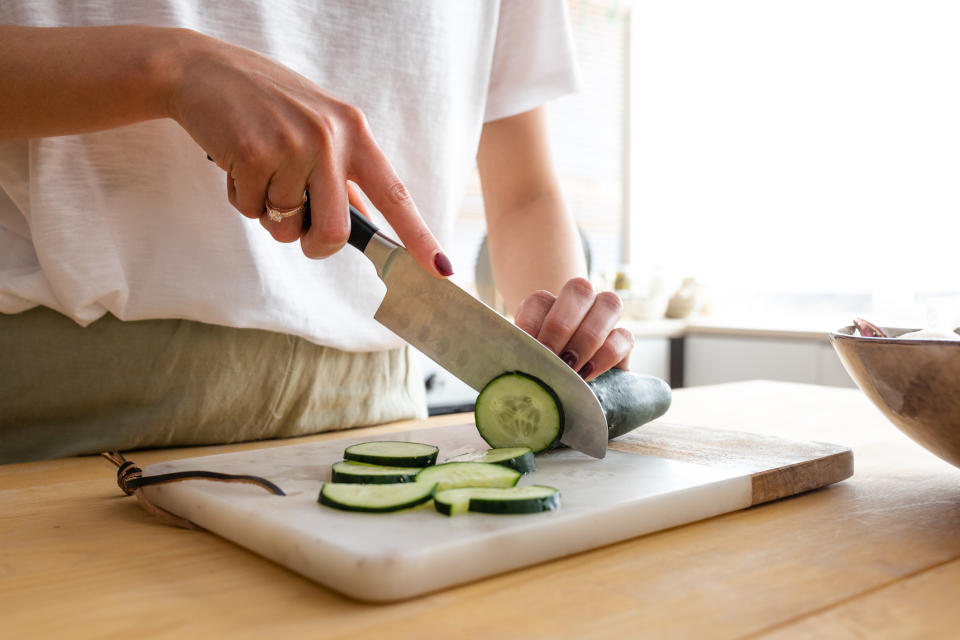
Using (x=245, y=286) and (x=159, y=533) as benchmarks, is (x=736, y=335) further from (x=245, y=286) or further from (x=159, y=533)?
(x=159, y=533)

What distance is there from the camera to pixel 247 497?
0.78m

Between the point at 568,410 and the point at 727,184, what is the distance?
13.4ft

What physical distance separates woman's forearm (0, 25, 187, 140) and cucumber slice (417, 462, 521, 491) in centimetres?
48

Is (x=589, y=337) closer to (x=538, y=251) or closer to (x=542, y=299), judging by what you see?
(x=542, y=299)

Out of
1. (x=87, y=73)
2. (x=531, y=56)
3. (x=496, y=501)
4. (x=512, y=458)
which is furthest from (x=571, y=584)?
(x=531, y=56)

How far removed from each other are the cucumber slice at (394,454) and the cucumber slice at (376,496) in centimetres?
11

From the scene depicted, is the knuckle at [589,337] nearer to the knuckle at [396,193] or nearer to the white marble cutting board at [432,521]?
the white marble cutting board at [432,521]

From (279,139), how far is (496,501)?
41cm

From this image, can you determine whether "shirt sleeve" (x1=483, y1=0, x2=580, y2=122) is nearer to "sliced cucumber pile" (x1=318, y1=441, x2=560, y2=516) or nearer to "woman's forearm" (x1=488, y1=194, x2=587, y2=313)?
"woman's forearm" (x1=488, y1=194, x2=587, y2=313)

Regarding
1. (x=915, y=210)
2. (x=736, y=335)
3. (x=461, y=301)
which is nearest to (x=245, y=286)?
(x=461, y=301)

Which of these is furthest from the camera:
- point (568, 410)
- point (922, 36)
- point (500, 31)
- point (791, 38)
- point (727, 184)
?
point (727, 184)

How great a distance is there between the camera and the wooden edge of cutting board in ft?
2.83

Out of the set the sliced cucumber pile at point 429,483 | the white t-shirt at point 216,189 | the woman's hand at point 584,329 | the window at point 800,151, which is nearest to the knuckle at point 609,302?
the woman's hand at point 584,329

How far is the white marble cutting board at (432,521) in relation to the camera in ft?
2.01
